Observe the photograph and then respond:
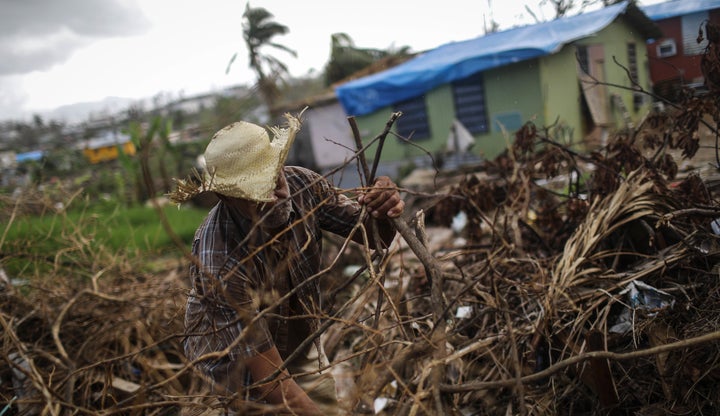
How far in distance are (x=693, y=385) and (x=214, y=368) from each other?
1.90 metres

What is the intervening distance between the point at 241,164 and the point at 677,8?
6010 millimetres

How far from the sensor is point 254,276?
1.78 m

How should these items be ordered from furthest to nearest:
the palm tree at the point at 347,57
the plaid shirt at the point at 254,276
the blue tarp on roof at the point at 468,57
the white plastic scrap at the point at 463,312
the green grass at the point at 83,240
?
the palm tree at the point at 347,57 → the blue tarp on roof at the point at 468,57 → the green grass at the point at 83,240 → the white plastic scrap at the point at 463,312 → the plaid shirt at the point at 254,276

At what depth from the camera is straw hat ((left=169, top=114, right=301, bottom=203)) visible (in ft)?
5.64

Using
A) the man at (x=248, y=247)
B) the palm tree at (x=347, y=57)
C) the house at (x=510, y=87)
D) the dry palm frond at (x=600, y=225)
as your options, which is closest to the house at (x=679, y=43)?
the dry palm frond at (x=600, y=225)

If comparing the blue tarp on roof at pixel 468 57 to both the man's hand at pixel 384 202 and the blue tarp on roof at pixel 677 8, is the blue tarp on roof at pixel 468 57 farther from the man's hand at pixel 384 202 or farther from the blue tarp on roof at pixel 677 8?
the man's hand at pixel 384 202

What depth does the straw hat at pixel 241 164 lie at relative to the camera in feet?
5.64

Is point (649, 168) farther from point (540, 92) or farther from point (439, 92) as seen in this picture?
point (439, 92)

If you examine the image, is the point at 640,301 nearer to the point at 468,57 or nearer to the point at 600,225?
the point at 600,225

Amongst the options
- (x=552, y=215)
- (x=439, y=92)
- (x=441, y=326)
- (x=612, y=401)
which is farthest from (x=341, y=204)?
(x=439, y=92)

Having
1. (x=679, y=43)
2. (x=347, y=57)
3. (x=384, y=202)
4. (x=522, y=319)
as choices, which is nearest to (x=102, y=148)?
(x=347, y=57)

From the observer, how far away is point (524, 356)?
238cm

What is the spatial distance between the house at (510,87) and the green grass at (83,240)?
16.1 feet

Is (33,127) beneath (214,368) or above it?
above
